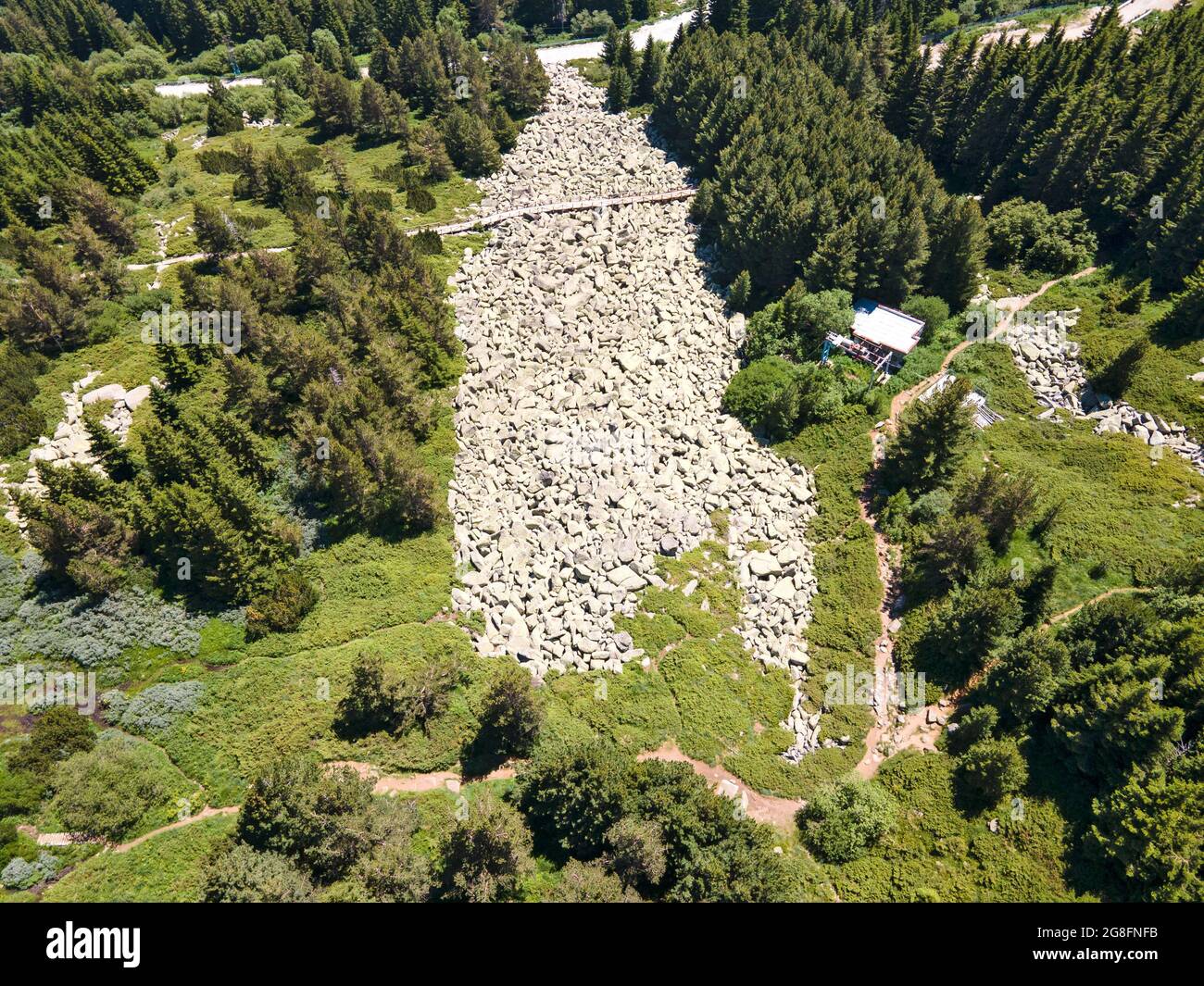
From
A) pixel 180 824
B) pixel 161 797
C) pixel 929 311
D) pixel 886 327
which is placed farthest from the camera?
pixel 886 327

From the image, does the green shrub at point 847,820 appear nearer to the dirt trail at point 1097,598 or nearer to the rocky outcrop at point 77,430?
the dirt trail at point 1097,598

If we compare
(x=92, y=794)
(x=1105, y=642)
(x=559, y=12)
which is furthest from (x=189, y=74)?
(x=1105, y=642)

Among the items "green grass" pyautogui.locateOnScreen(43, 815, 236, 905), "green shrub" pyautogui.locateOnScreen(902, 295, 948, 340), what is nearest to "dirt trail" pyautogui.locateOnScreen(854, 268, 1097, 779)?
"green shrub" pyautogui.locateOnScreen(902, 295, 948, 340)

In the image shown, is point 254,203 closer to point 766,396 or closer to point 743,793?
point 766,396

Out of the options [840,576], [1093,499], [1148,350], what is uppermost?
[1148,350]

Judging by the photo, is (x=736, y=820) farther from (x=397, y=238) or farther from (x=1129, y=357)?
(x=397, y=238)

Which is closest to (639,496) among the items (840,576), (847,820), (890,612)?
(840,576)
